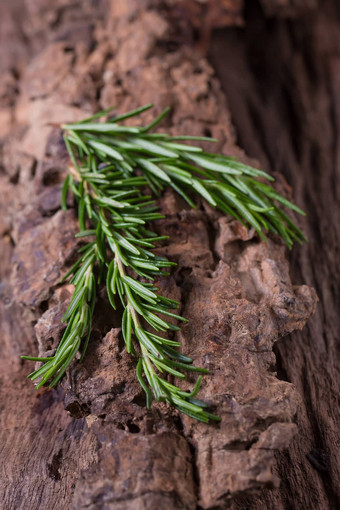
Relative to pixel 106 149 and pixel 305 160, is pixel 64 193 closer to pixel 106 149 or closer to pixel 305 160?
pixel 106 149

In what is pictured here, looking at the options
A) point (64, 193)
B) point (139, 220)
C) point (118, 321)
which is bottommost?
point (118, 321)

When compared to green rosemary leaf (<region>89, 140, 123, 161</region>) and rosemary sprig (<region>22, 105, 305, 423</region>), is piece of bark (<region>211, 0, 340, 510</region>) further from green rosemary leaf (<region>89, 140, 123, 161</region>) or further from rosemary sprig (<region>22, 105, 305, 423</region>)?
green rosemary leaf (<region>89, 140, 123, 161</region>)

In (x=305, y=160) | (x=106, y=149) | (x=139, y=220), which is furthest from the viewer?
(x=305, y=160)

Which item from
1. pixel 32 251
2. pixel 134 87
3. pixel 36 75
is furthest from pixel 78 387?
pixel 36 75

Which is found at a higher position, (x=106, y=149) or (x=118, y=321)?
(x=106, y=149)

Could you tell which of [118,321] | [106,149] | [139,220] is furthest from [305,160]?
[118,321]

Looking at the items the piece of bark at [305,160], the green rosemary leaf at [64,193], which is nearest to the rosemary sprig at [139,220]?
the green rosemary leaf at [64,193]
